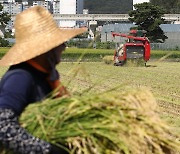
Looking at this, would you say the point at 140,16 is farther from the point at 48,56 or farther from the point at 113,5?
the point at 113,5

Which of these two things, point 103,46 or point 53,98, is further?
point 103,46

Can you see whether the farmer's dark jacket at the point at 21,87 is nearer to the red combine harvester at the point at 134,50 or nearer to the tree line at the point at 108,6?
the red combine harvester at the point at 134,50

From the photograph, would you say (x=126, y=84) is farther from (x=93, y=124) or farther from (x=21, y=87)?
(x=21, y=87)

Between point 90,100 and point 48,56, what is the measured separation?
0.33 m

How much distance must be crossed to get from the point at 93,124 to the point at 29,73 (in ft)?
1.29

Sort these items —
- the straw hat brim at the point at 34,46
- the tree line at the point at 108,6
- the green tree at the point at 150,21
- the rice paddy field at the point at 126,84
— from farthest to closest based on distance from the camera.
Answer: the tree line at the point at 108,6 → the green tree at the point at 150,21 → the rice paddy field at the point at 126,84 → the straw hat brim at the point at 34,46

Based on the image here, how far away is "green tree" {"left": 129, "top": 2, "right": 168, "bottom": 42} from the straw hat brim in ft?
185

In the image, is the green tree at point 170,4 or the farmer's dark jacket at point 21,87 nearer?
the farmer's dark jacket at point 21,87

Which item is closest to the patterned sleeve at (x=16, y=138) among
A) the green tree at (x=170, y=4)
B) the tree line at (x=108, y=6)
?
the green tree at (x=170, y=4)

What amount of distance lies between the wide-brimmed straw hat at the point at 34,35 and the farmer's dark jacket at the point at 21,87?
97 millimetres

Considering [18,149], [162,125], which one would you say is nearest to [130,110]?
[162,125]

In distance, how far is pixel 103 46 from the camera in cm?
5062

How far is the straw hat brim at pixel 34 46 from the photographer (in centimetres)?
270

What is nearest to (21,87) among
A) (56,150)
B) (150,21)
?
(56,150)
